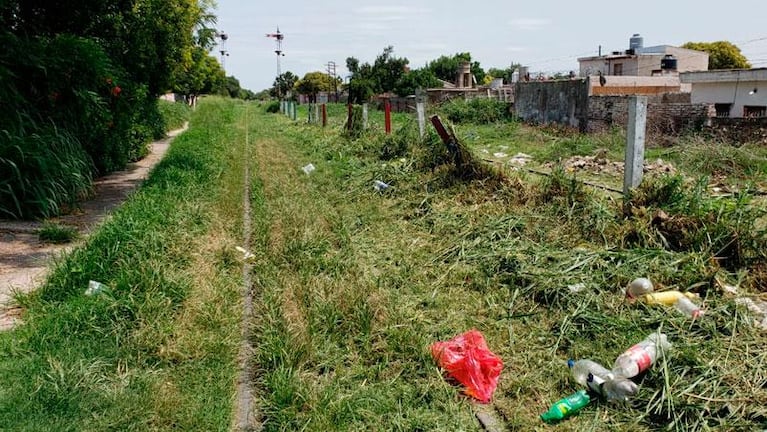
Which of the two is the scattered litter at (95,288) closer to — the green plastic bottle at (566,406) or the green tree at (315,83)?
the green plastic bottle at (566,406)

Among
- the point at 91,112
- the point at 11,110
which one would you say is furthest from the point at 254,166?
the point at 11,110

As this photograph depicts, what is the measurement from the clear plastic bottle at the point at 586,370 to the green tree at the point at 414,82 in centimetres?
5187

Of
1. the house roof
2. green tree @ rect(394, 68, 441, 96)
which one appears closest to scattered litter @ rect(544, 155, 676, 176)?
the house roof

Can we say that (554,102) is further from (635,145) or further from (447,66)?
(447,66)

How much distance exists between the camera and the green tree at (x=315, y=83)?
85125 millimetres

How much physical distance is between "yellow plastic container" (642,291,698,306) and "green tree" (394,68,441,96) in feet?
168

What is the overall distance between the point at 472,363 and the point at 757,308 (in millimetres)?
1987

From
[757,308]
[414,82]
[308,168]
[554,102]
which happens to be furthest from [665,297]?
[414,82]

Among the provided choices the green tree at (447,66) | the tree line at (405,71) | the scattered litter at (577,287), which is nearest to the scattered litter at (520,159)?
the scattered litter at (577,287)

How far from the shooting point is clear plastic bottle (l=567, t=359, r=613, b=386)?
3.08 meters

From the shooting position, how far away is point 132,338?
11.7 feet

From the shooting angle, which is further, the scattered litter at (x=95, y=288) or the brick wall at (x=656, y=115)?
the brick wall at (x=656, y=115)

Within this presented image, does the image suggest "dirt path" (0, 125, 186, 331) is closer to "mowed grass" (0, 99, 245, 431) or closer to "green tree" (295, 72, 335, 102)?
"mowed grass" (0, 99, 245, 431)

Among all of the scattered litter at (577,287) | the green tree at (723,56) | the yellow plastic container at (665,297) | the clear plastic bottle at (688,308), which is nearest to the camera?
the clear plastic bottle at (688,308)
